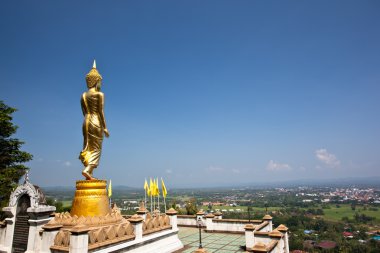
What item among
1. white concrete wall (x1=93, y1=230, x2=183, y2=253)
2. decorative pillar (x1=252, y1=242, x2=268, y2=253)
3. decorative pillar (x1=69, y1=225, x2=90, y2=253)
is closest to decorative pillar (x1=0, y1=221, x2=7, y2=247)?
decorative pillar (x1=69, y1=225, x2=90, y2=253)

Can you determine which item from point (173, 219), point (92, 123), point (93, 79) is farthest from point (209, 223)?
point (93, 79)

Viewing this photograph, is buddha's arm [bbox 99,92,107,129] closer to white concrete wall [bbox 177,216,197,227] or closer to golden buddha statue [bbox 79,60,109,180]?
golden buddha statue [bbox 79,60,109,180]

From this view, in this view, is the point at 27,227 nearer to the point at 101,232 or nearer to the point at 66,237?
the point at 66,237

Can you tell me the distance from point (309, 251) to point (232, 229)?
48401 mm

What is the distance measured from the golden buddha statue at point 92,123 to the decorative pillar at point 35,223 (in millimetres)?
3191

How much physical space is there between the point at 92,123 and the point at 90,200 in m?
4.20

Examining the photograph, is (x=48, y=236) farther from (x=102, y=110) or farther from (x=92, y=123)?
(x=102, y=110)

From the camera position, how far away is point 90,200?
42.7 feet

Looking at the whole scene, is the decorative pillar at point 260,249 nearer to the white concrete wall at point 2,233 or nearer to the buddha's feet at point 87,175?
the buddha's feet at point 87,175

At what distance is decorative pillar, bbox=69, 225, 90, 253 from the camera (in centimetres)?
972

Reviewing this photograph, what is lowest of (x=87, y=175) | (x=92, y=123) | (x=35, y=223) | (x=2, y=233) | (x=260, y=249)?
(x=2, y=233)

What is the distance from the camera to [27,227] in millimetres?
12484

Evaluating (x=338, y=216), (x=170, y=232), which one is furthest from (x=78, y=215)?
(x=338, y=216)

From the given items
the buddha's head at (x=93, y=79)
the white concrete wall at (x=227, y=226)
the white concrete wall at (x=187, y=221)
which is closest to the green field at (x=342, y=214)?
the white concrete wall at (x=187, y=221)
